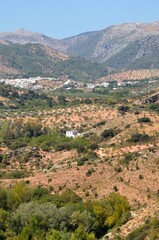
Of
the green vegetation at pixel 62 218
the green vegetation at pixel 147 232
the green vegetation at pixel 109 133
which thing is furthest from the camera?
the green vegetation at pixel 109 133

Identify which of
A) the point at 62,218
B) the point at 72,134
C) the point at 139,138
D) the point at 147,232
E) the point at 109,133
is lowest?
the point at 72,134

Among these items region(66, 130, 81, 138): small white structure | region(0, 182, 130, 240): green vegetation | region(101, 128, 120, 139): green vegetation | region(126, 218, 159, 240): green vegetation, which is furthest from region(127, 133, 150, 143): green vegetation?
region(126, 218, 159, 240): green vegetation

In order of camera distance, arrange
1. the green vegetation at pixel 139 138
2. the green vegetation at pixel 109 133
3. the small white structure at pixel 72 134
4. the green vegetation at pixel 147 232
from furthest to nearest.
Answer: the small white structure at pixel 72 134
the green vegetation at pixel 109 133
the green vegetation at pixel 139 138
the green vegetation at pixel 147 232

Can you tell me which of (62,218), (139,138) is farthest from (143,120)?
(62,218)

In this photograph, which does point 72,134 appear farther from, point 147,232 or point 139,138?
point 147,232

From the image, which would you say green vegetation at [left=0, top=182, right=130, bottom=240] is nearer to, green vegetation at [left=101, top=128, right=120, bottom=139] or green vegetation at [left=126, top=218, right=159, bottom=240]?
green vegetation at [left=126, top=218, right=159, bottom=240]

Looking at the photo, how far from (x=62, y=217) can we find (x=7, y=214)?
16.2 ft

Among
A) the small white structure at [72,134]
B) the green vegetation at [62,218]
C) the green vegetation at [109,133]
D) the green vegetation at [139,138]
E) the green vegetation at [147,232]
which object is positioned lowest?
the small white structure at [72,134]

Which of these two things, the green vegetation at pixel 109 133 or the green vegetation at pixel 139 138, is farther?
the green vegetation at pixel 109 133

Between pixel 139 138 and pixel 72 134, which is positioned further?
pixel 72 134

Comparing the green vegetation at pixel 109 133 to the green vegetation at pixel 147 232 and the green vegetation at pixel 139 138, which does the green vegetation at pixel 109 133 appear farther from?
the green vegetation at pixel 147 232

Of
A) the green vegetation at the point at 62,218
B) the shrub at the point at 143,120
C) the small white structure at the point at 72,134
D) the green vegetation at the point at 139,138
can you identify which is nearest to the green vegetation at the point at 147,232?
the green vegetation at the point at 62,218

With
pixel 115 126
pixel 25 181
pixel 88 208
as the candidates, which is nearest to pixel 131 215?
pixel 88 208

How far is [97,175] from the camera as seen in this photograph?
56438 mm
